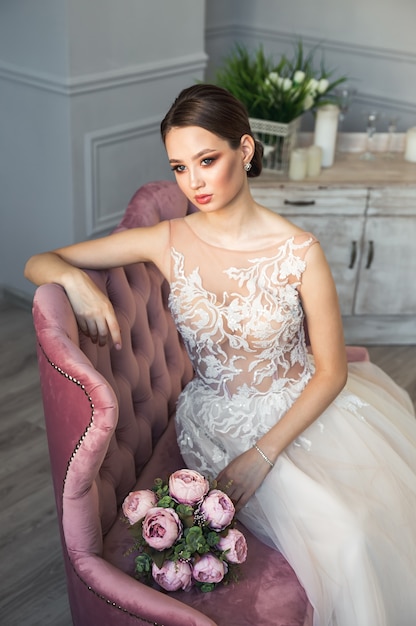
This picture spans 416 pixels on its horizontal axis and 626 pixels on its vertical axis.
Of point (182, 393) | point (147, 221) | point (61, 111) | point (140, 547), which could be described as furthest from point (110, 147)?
point (140, 547)

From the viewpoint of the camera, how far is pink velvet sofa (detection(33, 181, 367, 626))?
1.60 meters

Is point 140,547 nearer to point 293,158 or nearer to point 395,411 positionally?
point 395,411

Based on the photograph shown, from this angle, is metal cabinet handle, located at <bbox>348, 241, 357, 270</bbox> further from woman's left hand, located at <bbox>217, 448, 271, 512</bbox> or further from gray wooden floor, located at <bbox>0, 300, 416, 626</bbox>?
woman's left hand, located at <bbox>217, 448, 271, 512</bbox>

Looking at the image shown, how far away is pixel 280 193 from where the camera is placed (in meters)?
3.38

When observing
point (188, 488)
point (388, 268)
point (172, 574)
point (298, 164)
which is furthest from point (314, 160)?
point (172, 574)

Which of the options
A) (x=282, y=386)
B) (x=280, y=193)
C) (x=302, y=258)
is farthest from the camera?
(x=280, y=193)

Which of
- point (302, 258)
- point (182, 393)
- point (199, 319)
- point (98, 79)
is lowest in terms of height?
point (182, 393)

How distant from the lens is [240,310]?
Answer: 75.9 inches

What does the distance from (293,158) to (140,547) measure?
2.12 metres

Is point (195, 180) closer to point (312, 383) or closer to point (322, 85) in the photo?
point (312, 383)

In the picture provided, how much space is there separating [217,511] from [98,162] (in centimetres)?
246

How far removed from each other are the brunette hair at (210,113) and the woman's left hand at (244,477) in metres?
0.72

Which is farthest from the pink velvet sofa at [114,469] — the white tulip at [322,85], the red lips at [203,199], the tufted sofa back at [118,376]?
the white tulip at [322,85]

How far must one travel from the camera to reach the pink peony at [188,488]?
165 centimetres
